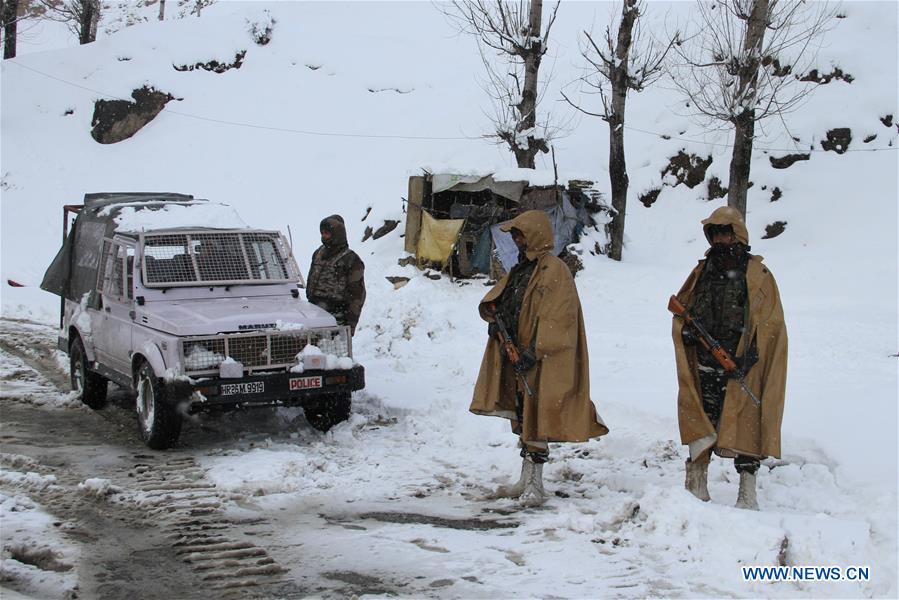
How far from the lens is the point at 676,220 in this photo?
21.8 meters

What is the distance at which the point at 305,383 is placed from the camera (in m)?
7.64

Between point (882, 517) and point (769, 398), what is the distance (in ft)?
3.02

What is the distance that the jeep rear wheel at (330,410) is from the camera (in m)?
8.04

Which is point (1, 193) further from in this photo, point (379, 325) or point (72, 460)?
point (72, 460)

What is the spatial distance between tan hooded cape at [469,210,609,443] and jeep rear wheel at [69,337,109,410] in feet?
15.9

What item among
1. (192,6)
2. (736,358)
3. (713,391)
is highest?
(192,6)

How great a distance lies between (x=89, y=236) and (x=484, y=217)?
10307 mm

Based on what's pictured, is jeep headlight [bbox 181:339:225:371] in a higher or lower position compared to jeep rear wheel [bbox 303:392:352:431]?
higher

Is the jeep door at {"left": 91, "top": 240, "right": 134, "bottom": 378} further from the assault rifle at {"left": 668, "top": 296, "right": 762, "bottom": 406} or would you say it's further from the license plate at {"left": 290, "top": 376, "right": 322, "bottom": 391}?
the assault rifle at {"left": 668, "top": 296, "right": 762, "bottom": 406}

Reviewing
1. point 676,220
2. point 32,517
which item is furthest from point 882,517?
point 676,220

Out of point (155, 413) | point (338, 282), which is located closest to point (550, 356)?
point (155, 413)

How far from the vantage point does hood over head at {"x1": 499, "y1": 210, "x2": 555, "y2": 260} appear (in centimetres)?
607

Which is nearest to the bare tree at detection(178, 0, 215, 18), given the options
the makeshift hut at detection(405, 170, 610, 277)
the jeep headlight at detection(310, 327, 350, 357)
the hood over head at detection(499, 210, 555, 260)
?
the makeshift hut at detection(405, 170, 610, 277)

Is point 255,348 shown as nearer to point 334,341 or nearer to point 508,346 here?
point 334,341
